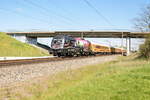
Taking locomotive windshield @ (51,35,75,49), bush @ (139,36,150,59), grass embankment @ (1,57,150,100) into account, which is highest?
locomotive windshield @ (51,35,75,49)

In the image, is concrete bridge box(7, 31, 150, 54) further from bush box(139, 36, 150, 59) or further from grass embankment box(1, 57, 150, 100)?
grass embankment box(1, 57, 150, 100)

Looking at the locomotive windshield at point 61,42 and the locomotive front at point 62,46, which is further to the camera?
the locomotive windshield at point 61,42

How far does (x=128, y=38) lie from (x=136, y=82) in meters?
71.6

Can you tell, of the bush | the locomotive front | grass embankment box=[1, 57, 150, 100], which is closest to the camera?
grass embankment box=[1, 57, 150, 100]

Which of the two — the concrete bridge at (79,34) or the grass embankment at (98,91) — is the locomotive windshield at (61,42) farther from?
the concrete bridge at (79,34)

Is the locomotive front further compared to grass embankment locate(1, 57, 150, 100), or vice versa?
the locomotive front

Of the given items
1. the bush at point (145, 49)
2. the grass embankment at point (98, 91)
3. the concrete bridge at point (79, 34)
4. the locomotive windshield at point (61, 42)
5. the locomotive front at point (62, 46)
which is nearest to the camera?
the grass embankment at point (98, 91)

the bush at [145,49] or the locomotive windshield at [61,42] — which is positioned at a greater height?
the locomotive windshield at [61,42]

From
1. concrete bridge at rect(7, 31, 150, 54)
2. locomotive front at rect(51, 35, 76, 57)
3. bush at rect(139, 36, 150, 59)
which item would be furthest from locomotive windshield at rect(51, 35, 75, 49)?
concrete bridge at rect(7, 31, 150, 54)

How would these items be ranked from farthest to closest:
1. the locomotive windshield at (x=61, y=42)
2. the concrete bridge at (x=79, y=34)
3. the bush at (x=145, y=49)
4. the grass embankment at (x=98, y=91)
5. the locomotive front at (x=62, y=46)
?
the concrete bridge at (x=79, y=34) < the locomotive windshield at (x=61, y=42) < the locomotive front at (x=62, y=46) < the bush at (x=145, y=49) < the grass embankment at (x=98, y=91)

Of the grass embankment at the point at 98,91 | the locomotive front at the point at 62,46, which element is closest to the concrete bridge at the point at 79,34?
the locomotive front at the point at 62,46

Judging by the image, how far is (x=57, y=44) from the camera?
2917 centimetres

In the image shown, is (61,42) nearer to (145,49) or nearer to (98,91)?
(145,49)

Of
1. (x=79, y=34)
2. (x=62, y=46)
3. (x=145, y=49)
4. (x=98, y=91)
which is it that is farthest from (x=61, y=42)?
(x=79, y=34)
